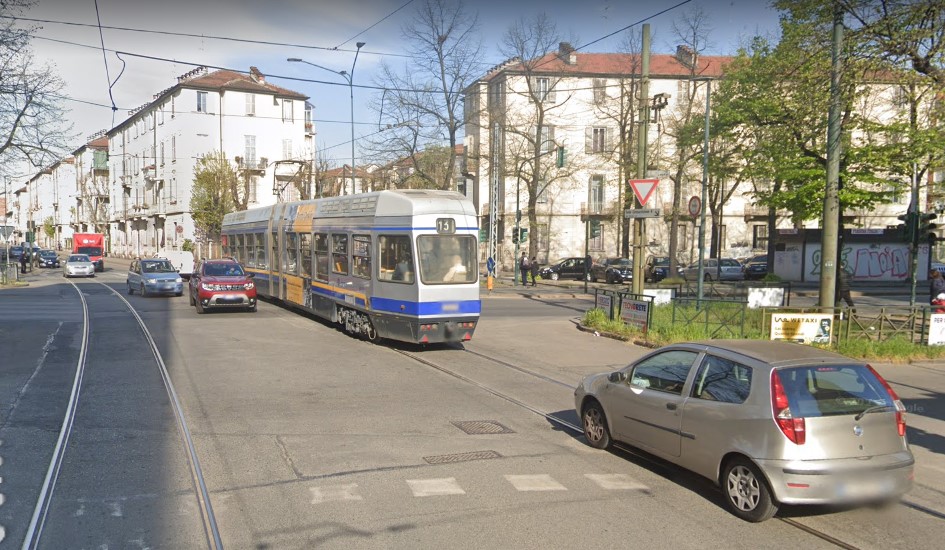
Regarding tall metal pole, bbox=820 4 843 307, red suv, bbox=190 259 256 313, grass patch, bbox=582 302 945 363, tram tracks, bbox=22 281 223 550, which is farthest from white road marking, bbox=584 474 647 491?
red suv, bbox=190 259 256 313

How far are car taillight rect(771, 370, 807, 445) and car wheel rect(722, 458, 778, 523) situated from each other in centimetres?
43

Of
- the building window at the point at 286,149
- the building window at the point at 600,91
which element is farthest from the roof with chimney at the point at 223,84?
the building window at the point at 600,91

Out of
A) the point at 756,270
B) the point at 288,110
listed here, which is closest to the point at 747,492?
the point at 756,270

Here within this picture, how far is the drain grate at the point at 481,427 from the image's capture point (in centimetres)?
920

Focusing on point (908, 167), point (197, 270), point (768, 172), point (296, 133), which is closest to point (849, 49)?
point (908, 167)

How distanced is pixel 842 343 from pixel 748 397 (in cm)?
1112

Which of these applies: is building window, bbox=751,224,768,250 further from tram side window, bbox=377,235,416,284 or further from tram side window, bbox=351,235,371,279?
tram side window, bbox=377,235,416,284

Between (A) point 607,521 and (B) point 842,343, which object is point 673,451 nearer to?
(A) point 607,521

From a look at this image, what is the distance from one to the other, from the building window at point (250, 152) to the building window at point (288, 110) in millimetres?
3721

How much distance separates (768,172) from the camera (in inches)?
1110

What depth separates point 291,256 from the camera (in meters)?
22.6

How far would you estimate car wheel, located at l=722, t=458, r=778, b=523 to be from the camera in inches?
237

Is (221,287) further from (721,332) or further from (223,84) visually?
(223,84)

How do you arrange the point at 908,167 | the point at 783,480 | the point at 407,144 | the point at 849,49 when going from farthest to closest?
the point at 407,144, the point at 908,167, the point at 849,49, the point at 783,480
